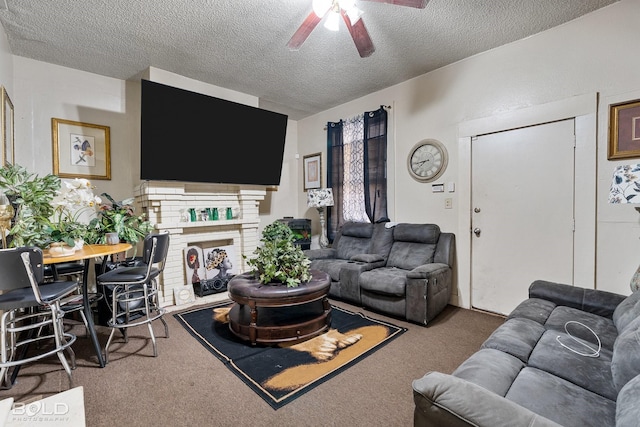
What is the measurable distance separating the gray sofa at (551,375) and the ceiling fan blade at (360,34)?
2.18 metres

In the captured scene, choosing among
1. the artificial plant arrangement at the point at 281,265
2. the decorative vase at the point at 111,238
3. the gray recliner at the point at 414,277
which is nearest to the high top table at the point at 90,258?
the decorative vase at the point at 111,238

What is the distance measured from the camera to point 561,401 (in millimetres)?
1119

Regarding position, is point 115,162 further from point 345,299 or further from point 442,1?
point 442,1

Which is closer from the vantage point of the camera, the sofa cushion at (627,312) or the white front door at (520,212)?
the sofa cushion at (627,312)

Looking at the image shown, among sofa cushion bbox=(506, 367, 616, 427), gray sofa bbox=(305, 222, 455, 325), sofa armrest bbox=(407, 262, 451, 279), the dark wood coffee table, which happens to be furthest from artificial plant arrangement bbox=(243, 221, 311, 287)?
sofa cushion bbox=(506, 367, 616, 427)

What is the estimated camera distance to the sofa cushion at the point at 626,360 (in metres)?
1.07

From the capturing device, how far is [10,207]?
6.91 ft

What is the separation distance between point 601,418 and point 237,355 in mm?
2068

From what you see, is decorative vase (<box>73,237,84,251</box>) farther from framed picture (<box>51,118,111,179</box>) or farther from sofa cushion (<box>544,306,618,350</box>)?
sofa cushion (<box>544,306,618,350</box>)

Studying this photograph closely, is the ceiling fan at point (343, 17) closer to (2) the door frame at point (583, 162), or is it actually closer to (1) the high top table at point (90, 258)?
(2) the door frame at point (583, 162)

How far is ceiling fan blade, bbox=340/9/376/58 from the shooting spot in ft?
6.84

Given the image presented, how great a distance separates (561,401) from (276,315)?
6.80 ft

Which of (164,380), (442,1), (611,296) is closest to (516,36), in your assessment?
(442,1)

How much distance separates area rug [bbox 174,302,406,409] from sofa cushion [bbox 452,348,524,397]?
0.96 metres
